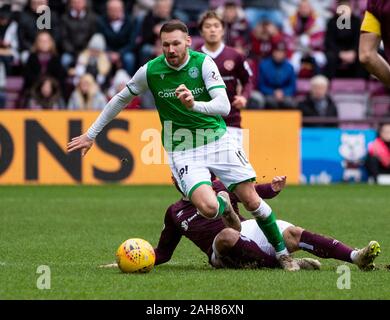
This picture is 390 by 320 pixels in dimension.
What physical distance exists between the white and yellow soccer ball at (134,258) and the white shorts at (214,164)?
24.7 inches

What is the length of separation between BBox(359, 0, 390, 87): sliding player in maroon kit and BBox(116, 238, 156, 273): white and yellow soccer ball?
2255 mm

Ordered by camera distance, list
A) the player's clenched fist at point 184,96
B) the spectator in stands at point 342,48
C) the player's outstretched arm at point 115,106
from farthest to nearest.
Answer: the spectator in stands at point 342,48 → the player's outstretched arm at point 115,106 → the player's clenched fist at point 184,96

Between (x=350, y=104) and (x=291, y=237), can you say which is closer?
(x=291, y=237)

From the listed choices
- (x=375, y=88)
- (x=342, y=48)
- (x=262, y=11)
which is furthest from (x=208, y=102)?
(x=262, y=11)

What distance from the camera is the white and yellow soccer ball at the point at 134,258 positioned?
26.6ft

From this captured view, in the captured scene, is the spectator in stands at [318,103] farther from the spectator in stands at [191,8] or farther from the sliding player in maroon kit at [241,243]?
the sliding player in maroon kit at [241,243]

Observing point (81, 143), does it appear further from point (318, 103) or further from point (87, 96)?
point (318, 103)

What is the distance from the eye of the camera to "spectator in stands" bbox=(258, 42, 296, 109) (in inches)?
740

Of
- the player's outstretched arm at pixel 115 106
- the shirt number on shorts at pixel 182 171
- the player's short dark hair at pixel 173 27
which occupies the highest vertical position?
the player's short dark hair at pixel 173 27

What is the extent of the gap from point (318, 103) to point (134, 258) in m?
10.9

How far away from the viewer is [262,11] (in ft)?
70.6

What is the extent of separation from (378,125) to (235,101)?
730 cm

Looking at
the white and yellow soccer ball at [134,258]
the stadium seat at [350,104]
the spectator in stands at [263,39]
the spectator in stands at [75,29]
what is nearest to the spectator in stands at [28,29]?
the spectator in stands at [75,29]

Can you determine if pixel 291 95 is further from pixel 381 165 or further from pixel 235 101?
pixel 235 101
